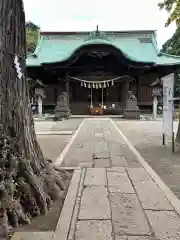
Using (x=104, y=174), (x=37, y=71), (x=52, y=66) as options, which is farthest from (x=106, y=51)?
(x=104, y=174)

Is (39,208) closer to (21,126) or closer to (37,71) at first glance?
(21,126)

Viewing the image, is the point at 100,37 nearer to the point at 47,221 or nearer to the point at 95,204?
the point at 95,204

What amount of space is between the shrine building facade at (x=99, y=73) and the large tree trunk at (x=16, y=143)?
20051 mm

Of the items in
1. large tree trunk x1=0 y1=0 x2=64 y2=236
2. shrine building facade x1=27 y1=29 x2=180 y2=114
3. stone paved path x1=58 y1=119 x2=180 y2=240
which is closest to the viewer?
stone paved path x1=58 y1=119 x2=180 y2=240

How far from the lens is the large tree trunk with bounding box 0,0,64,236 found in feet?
11.3

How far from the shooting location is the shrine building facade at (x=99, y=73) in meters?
24.1

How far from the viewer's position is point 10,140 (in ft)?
12.3

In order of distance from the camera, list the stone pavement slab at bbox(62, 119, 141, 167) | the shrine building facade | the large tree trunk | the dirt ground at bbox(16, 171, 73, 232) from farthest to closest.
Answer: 1. the shrine building facade
2. the stone pavement slab at bbox(62, 119, 141, 167)
3. the large tree trunk
4. the dirt ground at bbox(16, 171, 73, 232)

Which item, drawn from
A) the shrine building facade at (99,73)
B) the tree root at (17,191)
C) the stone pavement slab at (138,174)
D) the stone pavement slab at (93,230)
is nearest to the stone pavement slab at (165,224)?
the stone pavement slab at (93,230)

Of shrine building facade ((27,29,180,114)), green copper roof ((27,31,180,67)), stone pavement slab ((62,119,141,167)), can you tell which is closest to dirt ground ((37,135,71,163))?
stone pavement slab ((62,119,141,167))

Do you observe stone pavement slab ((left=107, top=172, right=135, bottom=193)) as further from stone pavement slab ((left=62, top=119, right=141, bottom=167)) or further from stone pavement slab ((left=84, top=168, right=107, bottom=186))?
stone pavement slab ((left=62, top=119, right=141, bottom=167))

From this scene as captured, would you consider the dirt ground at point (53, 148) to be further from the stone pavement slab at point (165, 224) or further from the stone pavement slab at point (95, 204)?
the stone pavement slab at point (165, 224)

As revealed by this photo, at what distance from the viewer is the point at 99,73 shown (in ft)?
84.4

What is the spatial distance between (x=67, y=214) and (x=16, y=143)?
3.57 feet
